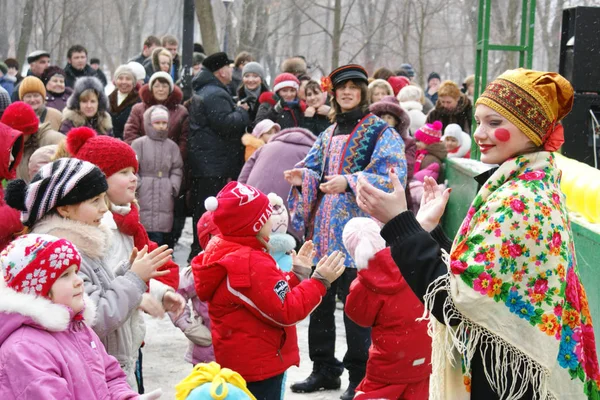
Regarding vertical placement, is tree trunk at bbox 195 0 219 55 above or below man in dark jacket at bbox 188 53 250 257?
above

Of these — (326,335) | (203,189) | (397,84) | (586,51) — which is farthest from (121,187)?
(397,84)

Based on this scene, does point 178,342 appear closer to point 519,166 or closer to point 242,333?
point 242,333

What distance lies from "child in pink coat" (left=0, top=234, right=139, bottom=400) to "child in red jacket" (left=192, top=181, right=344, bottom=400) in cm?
127

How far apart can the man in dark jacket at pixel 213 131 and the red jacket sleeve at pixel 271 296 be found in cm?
516

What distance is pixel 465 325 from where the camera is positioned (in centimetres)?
284

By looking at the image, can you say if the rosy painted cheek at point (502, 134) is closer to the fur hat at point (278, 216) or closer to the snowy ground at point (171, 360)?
the fur hat at point (278, 216)

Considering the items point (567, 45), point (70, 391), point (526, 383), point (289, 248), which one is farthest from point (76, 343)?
point (567, 45)

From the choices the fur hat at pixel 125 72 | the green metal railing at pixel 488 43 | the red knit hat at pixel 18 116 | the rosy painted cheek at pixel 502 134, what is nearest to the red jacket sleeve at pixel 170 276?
the rosy painted cheek at pixel 502 134

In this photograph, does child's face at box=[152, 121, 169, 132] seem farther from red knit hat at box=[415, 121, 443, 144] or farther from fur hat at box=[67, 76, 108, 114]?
red knit hat at box=[415, 121, 443, 144]

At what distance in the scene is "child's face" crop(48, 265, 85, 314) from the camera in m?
3.09

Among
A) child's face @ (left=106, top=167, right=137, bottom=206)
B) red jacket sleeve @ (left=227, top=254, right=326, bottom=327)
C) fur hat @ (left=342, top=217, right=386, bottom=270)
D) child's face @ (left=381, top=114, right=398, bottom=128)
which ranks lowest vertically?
red jacket sleeve @ (left=227, top=254, right=326, bottom=327)

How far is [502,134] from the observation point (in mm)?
2922

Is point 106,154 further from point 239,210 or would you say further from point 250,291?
point 250,291

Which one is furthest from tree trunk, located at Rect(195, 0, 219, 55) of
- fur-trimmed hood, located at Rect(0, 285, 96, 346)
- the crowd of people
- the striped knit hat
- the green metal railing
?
fur-trimmed hood, located at Rect(0, 285, 96, 346)
